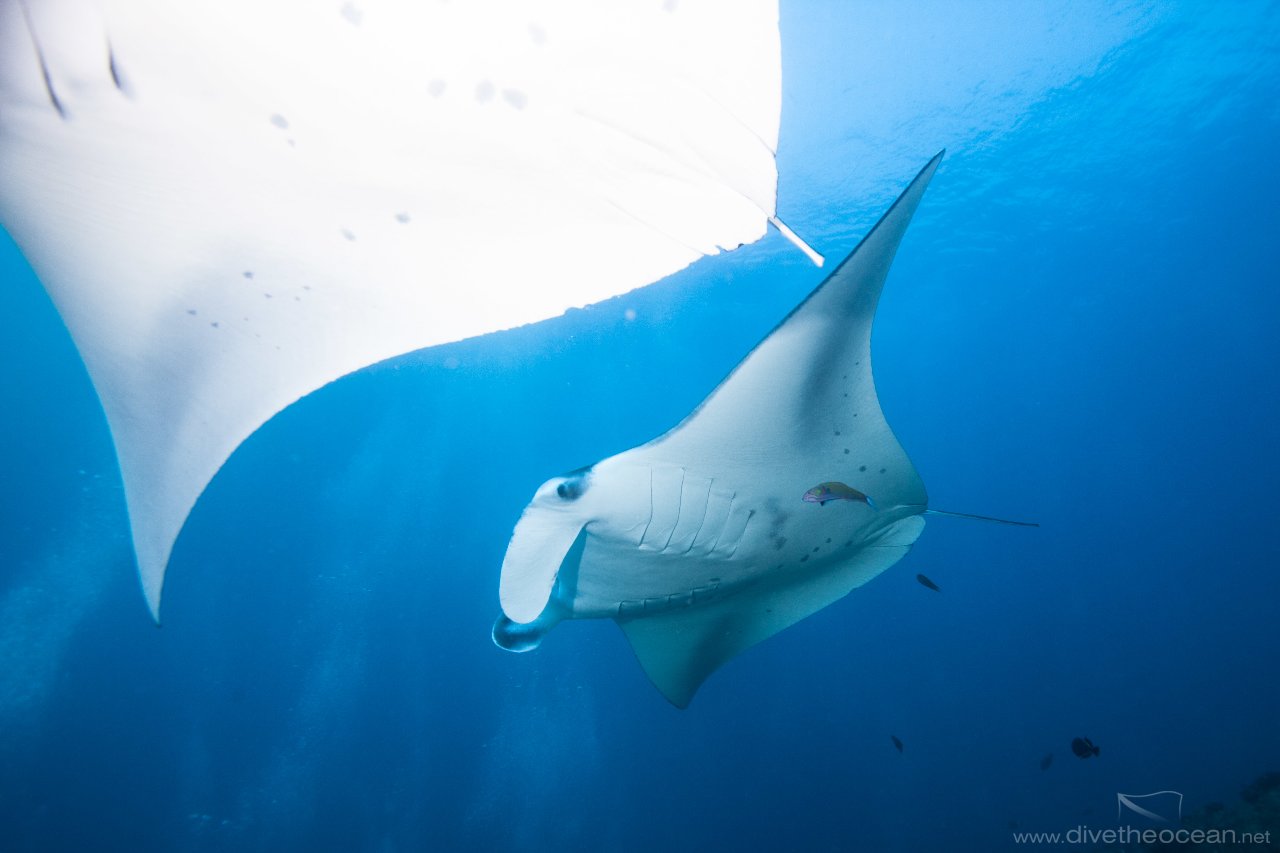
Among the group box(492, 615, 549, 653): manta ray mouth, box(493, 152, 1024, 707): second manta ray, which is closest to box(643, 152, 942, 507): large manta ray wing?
box(493, 152, 1024, 707): second manta ray

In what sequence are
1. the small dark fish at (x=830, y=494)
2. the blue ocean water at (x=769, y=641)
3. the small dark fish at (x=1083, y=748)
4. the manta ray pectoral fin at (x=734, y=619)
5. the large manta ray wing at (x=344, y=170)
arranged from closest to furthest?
the large manta ray wing at (x=344, y=170) < the small dark fish at (x=830, y=494) < the manta ray pectoral fin at (x=734, y=619) < the small dark fish at (x=1083, y=748) < the blue ocean water at (x=769, y=641)

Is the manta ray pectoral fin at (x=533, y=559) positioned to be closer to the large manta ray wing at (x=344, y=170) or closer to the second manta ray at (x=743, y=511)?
the second manta ray at (x=743, y=511)

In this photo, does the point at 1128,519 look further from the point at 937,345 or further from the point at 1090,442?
the point at 937,345

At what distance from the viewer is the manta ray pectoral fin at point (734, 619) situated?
2.84 m

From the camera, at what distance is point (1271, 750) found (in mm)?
14055

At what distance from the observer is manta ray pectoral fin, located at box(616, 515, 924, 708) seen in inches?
112

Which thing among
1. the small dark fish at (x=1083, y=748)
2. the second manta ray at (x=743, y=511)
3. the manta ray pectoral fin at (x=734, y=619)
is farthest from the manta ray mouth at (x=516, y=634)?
the small dark fish at (x=1083, y=748)

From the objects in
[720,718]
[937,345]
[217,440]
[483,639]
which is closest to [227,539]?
[483,639]

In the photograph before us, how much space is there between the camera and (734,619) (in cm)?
304

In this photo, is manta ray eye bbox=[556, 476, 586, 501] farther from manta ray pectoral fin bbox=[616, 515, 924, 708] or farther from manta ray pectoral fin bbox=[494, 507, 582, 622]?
manta ray pectoral fin bbox=[616, 515, 924, 708]

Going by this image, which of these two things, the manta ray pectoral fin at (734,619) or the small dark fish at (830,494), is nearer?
the small dark fish at (830,494)

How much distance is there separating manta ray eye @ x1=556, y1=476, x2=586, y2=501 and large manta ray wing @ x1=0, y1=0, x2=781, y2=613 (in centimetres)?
54

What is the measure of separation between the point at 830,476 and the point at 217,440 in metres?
2.37

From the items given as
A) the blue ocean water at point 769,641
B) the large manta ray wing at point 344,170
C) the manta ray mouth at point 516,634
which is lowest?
the blue ocean water at point 769,641
